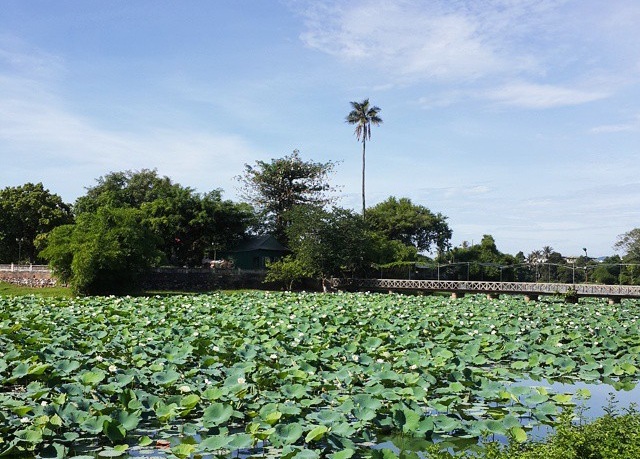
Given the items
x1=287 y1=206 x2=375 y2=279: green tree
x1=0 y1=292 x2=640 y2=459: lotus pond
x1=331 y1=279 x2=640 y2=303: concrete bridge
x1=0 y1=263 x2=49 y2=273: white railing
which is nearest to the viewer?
x1=0 y1=292 x2=640 y2=459: lotus pond

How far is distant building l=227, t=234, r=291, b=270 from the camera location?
42844 millimetres

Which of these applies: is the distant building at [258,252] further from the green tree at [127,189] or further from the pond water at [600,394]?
the pond water at [600,394]

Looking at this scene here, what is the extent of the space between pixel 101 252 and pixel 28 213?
15942mm

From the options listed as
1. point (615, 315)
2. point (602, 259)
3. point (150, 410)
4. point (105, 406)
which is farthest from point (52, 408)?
point (602, 259)

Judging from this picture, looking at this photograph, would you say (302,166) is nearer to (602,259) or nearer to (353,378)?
(602,259)

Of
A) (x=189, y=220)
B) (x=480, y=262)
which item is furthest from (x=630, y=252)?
(x=189, y=220)

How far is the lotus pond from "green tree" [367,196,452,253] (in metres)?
42.9

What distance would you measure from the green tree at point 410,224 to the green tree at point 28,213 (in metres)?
26.9

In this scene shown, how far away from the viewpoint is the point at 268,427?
6074mm

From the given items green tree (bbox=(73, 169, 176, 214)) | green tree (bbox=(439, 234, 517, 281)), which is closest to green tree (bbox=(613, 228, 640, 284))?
green tree (bbox=(439, 234, 517, 281))

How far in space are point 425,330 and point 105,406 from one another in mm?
8551

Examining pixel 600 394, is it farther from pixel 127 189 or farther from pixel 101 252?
pixel 127 189

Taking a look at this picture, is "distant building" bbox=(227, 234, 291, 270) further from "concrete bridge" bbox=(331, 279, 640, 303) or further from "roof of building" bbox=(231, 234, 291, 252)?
"concrete bridge" bbox=(331, 279, 640, 303)

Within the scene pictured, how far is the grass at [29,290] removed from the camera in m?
31.6
